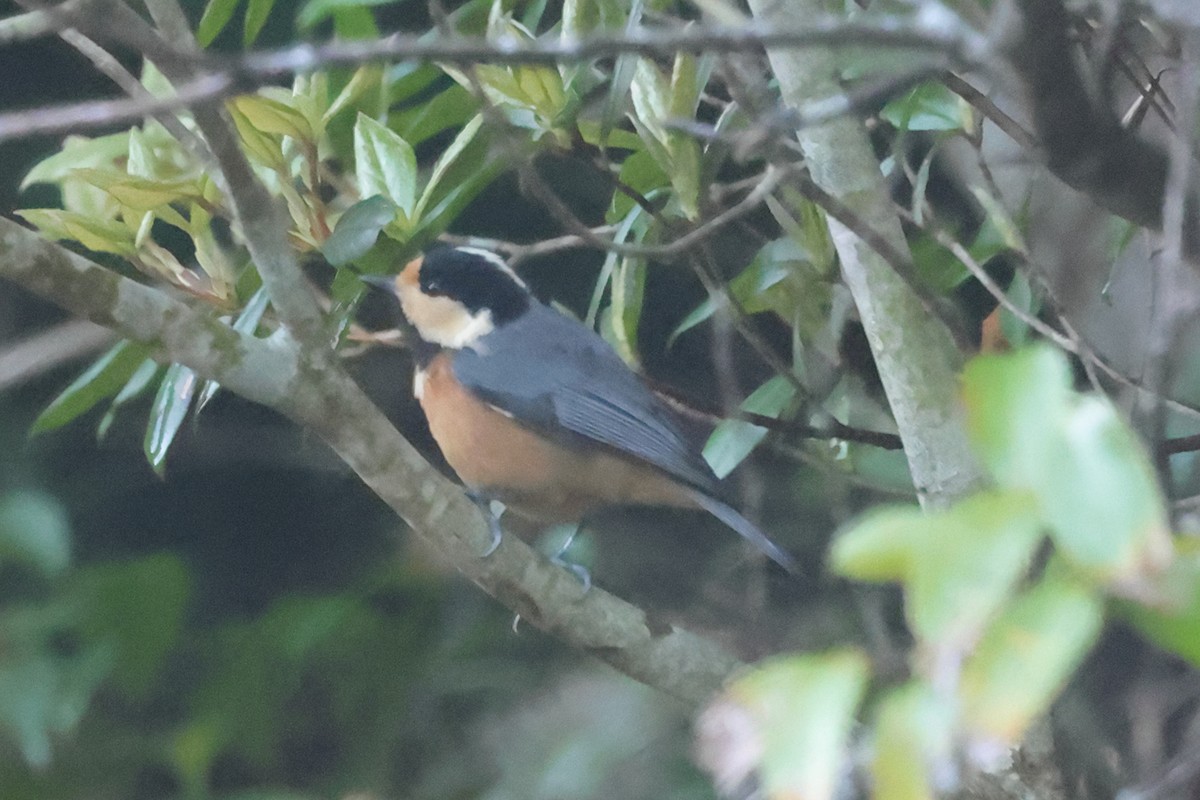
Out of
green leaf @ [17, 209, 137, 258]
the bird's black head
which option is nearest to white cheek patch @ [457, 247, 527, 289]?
the bird's black head

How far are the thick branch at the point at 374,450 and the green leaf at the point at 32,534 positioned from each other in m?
1.05

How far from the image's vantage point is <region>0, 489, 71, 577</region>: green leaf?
88.6 inches

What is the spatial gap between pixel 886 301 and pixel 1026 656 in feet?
3.01

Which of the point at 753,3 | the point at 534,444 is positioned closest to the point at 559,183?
the point at 534,444

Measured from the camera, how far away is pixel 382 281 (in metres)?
1.81

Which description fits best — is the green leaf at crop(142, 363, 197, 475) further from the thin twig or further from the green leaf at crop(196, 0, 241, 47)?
the thin twig

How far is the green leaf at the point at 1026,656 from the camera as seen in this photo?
0.52 metres

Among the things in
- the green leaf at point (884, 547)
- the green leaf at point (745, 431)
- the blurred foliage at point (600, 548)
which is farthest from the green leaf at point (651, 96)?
the green leaf at point (884, 547)

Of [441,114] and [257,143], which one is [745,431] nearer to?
[441,114]

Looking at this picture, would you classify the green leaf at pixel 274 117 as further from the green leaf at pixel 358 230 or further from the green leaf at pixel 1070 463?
the green leaf at pixel 1070 463

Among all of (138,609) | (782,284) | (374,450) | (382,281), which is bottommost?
(138,609)

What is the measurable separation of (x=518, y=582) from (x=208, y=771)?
1.20 metres

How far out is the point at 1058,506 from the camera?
517mm

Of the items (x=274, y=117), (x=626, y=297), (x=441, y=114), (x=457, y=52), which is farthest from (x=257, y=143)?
(x=457, y=52)
